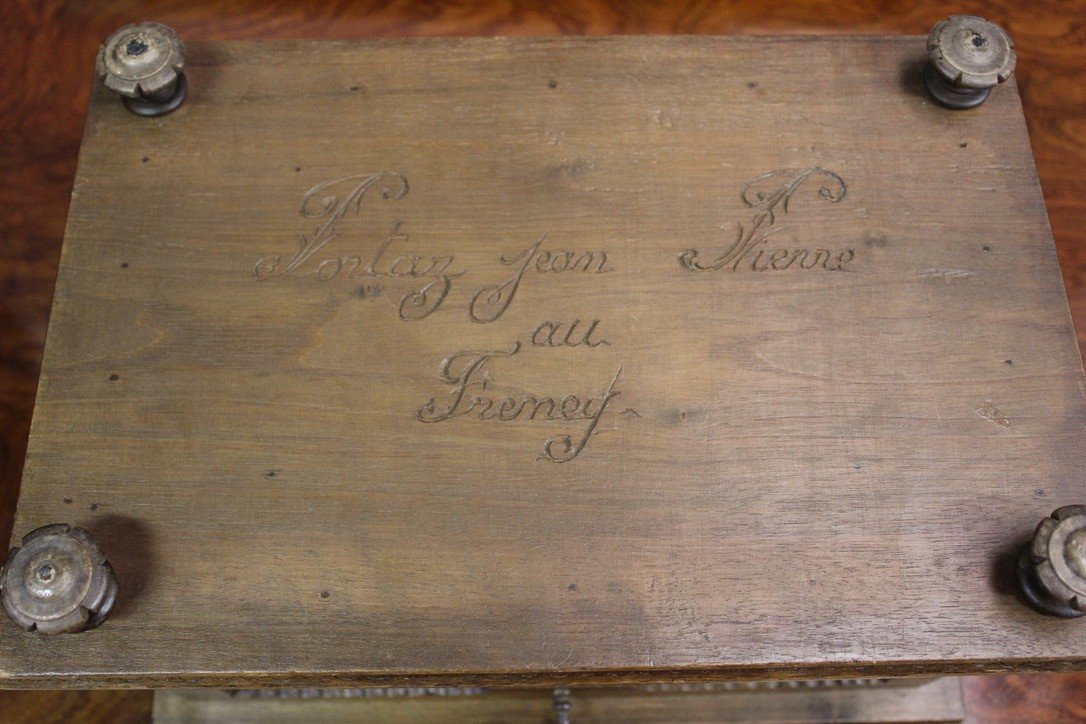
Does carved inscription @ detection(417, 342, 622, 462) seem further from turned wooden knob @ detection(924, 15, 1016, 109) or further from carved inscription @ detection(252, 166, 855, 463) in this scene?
turned wooden knob @ detection(924, 15, 1016, 109)

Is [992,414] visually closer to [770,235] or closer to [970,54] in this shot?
[770,235]

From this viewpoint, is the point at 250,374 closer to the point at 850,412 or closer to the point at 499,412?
the point at 499,412

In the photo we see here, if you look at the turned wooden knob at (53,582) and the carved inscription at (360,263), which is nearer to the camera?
the turned wooden knob at (53,582)

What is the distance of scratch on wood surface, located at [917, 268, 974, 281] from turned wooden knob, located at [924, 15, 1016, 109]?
11.7 inches

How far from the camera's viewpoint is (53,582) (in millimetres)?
1331

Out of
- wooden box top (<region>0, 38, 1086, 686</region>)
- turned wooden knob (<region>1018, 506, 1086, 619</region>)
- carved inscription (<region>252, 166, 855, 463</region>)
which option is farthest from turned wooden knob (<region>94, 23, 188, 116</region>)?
turned wooden knob (<region>1018, 506, 1086, 619</region>)

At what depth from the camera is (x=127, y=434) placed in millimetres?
1499

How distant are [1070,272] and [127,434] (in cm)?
165

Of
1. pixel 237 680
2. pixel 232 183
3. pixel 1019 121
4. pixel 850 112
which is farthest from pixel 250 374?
pixel 1019 121

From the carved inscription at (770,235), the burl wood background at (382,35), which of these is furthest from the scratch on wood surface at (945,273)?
the burl wood background at (382,35)

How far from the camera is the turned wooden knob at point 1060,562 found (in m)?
1.34

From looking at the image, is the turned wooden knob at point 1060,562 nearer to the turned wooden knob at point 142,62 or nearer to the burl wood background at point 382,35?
the burl wood background at point 382,35

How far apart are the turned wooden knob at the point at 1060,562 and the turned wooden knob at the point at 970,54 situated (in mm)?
678

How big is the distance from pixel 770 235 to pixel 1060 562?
2.02 feet
